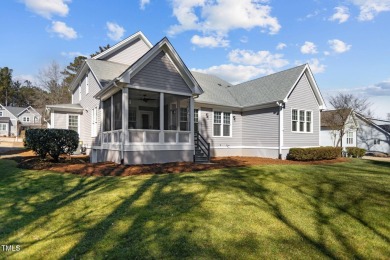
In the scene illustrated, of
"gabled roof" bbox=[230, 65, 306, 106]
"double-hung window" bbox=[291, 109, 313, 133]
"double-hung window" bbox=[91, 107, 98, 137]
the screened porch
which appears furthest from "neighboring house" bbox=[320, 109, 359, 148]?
"double-hung window" bbox=[91, 107, 98, 137]

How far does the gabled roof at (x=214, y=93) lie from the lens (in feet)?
62.5

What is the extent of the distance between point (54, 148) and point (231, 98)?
13.5m

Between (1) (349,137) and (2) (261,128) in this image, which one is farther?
(1) (349,137)

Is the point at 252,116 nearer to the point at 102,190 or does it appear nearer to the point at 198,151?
the point at 198,151

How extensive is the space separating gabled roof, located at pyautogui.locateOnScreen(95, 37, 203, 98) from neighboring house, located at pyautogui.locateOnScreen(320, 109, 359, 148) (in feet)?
66.5

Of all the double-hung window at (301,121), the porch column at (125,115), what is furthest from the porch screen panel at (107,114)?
the double-hung window at (301,121)

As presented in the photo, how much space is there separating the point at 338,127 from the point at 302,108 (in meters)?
11.6

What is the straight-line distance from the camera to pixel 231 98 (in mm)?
21578

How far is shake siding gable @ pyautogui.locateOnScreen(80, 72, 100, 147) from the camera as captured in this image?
1797cm

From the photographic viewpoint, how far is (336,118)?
98.2 feet

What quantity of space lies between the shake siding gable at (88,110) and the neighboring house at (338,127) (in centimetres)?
2382

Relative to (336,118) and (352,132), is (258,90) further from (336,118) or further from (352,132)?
(352,132)

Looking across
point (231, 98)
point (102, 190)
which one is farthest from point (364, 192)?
point (231, 98)

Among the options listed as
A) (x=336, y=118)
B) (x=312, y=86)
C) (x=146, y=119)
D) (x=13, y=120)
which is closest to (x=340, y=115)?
(x=336, y=118)
